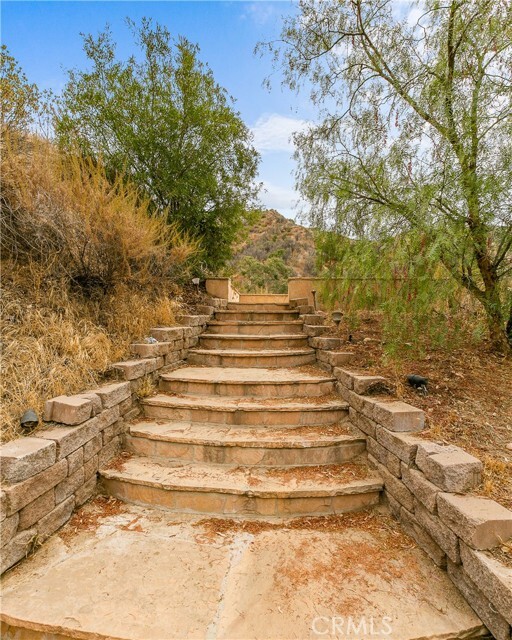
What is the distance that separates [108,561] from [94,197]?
10.6 ft

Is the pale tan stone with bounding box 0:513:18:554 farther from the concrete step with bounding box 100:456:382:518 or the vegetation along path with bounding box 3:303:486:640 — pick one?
the concrete step with bounding box 100:456:382:518

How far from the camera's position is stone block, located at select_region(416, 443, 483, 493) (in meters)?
1.80

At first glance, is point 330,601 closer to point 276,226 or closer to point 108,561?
point 108,561

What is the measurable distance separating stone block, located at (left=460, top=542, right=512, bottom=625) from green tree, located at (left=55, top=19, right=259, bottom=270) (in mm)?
5459

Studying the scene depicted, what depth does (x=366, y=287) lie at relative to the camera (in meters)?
3.36

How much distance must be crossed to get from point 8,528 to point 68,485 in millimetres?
444

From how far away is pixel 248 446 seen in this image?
263cm

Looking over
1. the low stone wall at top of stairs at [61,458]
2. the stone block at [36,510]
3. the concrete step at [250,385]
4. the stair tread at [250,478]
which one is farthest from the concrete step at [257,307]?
the stone block at [36,510]

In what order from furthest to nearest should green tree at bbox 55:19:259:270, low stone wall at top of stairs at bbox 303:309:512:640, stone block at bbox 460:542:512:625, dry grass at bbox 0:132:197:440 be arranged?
green tree at bbox 55:19:259:270, dry grass at bbox 0:132:197:440, low stone wall at top of stairs at bbox 303:309:512:640, stone block at bbox 460:542:512:625

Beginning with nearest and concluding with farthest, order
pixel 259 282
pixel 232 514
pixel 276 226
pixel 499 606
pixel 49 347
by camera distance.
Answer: pixel 499 606 < pixel 232 514 < pixel 49 347 < pixel 259 282 < pixel 276 226

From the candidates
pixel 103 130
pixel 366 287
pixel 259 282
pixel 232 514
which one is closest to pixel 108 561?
pixel 232 514

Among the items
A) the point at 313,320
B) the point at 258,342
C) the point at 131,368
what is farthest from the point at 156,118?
the point at 131,368

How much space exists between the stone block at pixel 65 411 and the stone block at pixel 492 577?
2365 millimetres

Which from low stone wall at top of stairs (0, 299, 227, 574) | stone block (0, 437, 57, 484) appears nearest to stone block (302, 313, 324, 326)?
low stone wall at top of stairs (0, 299, 227, 574)
